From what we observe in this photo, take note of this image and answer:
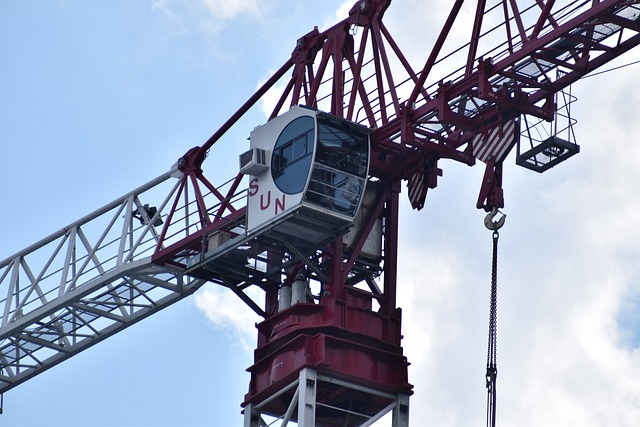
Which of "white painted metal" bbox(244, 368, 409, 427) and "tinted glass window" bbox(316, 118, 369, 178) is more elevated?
"tinted glass window" bbox(316, 118, 369, 178)

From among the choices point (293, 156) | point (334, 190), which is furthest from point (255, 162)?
point (334, 190)

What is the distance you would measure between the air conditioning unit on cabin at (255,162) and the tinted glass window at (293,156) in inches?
10.4

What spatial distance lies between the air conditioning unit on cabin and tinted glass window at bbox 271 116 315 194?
0.27 meters

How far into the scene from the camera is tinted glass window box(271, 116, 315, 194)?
56.6 metres

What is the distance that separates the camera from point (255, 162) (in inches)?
2282

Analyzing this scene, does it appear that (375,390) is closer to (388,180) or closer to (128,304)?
(388,180)

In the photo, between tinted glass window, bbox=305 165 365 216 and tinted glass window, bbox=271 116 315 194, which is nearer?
tinted glass window, bbox=305 165 365 216

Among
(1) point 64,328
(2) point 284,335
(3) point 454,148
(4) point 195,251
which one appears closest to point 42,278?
(1) point 64,328

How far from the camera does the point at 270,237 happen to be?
57594mm

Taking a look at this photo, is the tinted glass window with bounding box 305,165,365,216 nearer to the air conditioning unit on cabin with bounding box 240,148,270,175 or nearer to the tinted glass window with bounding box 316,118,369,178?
the tinted glass window with bounding box 316,118,369,178

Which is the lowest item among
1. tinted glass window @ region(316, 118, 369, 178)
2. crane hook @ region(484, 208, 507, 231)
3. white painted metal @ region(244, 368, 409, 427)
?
white painted metal @ region(244, 368, 409, 427)

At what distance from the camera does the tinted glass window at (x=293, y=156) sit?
5660cm

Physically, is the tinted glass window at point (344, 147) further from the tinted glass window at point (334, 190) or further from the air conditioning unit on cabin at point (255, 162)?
the air conditioning unit on cabin at point (255, 162)

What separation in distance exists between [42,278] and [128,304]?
15.3ft
